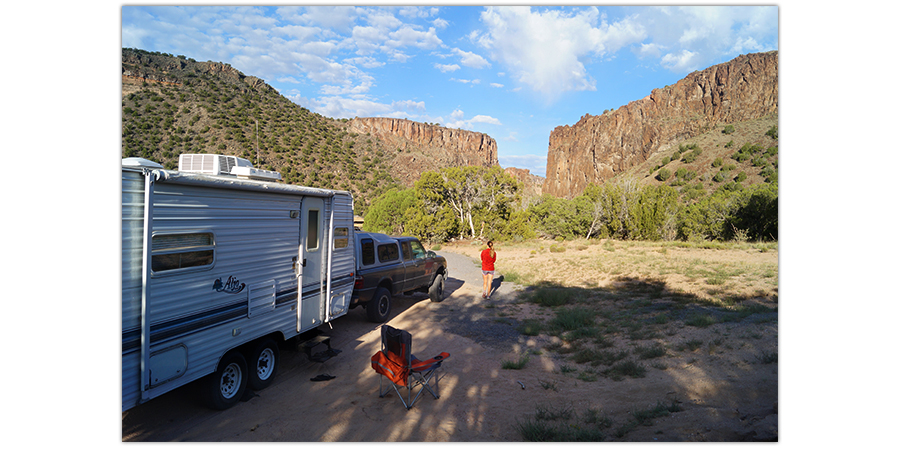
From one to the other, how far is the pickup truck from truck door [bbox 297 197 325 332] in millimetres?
1562

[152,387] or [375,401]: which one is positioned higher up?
[152,387]

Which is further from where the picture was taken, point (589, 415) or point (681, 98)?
point (681, 98)

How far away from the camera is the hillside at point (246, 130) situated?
30109 mm

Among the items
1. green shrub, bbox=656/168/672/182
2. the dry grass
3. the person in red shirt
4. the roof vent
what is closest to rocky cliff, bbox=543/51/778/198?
green shrub, bbox=656/168/672/182

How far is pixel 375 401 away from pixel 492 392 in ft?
4.91

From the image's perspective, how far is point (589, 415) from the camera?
4.19 meters

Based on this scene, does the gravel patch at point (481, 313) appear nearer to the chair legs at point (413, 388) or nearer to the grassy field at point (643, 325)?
the grassy field at point (643, 325)

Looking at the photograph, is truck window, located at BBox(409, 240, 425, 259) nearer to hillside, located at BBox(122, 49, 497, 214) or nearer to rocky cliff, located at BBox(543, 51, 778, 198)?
hillside, located at BBox(122, 49, 497, 214)

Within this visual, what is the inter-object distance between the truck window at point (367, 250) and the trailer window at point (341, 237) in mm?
969

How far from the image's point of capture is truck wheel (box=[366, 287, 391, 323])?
8594 millimetres

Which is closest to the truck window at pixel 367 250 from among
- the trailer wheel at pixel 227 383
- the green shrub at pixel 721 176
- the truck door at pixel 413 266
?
the truck door at pixel 413 266

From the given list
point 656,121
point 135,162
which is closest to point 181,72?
point 135,162
